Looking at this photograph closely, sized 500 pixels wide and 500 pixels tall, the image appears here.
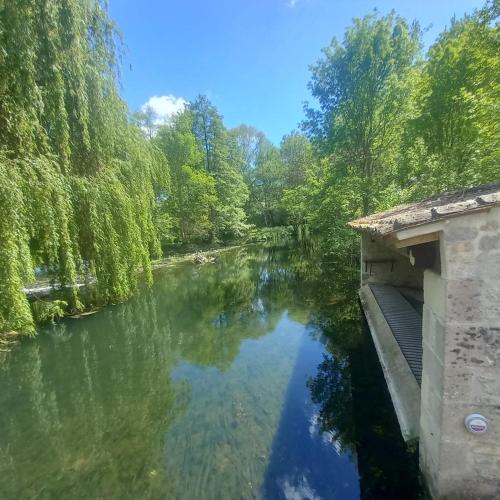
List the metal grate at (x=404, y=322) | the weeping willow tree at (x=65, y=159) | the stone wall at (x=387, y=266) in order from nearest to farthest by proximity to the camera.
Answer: the metal grate at (x=404, y=322)
the weeping willow tree at (x=65, y=159)
the stone wall at (x=387, y=266)

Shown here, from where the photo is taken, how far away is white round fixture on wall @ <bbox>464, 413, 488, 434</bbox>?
2857mm

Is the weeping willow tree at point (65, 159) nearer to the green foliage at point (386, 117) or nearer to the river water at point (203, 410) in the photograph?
the river water at point (203, 410)

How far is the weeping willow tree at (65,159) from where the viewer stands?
6.31 meters

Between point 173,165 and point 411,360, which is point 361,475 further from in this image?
point 173,165

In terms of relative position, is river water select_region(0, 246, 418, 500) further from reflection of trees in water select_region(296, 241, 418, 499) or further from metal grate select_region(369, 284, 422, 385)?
metal grate select_region(369, 284, 422, 385)

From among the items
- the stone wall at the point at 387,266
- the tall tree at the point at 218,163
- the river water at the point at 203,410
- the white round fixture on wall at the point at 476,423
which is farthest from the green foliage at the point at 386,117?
the tall tree at the point at 218,163

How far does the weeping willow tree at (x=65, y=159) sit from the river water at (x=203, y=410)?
Answer: 1669 millimetres

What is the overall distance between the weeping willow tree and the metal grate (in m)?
7.99

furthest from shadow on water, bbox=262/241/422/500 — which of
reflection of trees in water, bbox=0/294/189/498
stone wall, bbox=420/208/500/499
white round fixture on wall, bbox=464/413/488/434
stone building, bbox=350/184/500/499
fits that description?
reflection of trees in water, bbox=0/294/189/498

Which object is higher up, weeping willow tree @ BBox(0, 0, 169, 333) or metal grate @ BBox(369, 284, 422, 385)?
weeping willow tree @ BBox(0, 0, 169, 333)

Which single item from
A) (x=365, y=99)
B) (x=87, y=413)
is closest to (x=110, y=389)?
(x=87, y=413)

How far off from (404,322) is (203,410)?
15.7ft

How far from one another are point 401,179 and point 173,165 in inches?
763

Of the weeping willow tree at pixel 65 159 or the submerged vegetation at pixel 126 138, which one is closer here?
the weeping willow tree at pixel 65 159
